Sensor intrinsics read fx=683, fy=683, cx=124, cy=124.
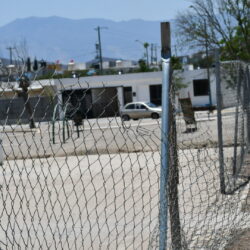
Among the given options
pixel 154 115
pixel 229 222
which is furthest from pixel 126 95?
pixel 229 222

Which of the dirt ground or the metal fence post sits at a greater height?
the metal fence post

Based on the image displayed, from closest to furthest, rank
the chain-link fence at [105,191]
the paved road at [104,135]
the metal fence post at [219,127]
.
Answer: the chain-link fence at [105,191] → the paved road at [104,135] → the metal fence post at [219,127]

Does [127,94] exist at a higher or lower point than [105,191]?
lower

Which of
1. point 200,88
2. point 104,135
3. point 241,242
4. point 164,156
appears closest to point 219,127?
point 241,242

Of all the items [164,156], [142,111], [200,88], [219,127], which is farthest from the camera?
[200,88]

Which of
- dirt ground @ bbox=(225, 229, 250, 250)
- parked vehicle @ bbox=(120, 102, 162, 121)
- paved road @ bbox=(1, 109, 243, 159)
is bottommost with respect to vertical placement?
parked vehicle @ bbox=(120, 102, 162, 121)

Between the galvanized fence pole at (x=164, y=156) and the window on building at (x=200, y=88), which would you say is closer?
the galvanized fence pole at (x=164, y=156)

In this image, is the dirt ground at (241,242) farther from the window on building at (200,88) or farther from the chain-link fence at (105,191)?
the window on building at (200,88)

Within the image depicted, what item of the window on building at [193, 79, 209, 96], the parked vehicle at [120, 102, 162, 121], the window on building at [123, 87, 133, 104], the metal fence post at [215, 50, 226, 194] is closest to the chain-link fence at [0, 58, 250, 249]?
the metal fence post at [215, 50, 226, 194]

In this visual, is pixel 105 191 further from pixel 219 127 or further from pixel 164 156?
pixel 219 127

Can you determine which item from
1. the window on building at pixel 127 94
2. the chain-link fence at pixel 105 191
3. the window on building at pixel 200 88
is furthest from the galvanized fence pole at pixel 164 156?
the window on building at pixel 200 88

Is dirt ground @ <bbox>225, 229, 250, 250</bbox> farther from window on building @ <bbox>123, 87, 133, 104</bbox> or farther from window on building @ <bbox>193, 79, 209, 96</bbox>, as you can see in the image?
window on building @ <bbox>193, 79, 209, 96</bbox>

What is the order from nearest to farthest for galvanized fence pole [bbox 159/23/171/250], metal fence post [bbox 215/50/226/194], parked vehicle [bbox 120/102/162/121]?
galvanized fence pole [bbox 159/23/171/250] → metal fence post [bbox 215/50/226/194] → parked vehicle [bbox 120/102/162/121]

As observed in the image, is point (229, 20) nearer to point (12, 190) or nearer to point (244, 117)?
point (244, 117)
